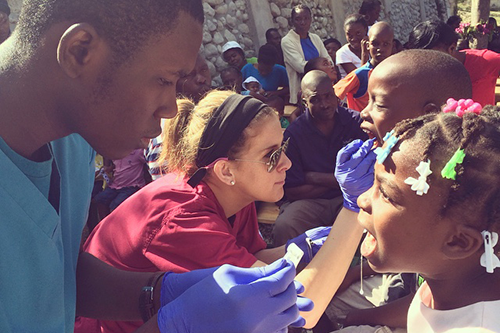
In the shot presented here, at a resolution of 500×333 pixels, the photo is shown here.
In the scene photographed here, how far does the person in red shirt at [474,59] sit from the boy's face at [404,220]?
2758 mm

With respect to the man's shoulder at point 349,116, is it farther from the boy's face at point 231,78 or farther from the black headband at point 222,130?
the boy's face at point 231,78

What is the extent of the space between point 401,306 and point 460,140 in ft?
3.16

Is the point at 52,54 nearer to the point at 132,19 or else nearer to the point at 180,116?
the point at 132,19

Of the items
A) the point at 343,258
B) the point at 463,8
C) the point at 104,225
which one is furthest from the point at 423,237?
the point at 463,8

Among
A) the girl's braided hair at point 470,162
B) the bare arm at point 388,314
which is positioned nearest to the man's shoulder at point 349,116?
the bare arm at point 388,314

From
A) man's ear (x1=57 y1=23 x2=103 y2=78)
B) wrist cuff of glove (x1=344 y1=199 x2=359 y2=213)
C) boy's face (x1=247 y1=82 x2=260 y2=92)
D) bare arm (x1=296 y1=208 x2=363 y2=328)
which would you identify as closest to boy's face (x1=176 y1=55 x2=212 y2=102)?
boy's face (x1=247 y1=82 x2=260 y2=92)

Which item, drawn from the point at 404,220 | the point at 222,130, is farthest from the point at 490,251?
the point at 222,130

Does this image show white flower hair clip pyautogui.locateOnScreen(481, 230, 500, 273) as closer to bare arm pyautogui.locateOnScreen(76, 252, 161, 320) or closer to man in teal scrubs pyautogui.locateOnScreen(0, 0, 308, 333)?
man in teal scrubs pyautogui.locateOnScreen(0, 0, 308, 333)

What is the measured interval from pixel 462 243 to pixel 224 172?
96 centimetres

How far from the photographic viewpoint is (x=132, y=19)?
1086 mm

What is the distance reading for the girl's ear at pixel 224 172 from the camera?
73.5 inches

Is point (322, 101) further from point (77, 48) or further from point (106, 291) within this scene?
point (77, 48)

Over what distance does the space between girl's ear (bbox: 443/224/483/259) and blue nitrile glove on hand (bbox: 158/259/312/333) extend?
46 cm

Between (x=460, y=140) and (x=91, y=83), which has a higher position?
(x=91, y=83)
